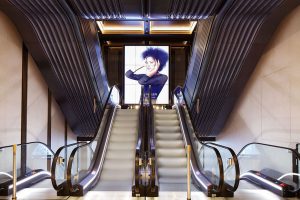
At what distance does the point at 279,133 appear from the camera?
24.0 feet

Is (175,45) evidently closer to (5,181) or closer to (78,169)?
(78,169)

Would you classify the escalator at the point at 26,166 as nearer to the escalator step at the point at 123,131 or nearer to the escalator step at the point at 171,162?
the escalator step at the point at 123,131

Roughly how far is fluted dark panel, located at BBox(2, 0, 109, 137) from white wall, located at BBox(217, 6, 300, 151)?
15.7 feet

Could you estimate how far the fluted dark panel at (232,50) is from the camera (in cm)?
681

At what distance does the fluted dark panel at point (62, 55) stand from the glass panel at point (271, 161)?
16.2 feet

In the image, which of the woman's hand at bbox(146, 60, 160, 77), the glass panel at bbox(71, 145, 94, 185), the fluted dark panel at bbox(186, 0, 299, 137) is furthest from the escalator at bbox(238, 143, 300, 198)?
the woman's hand at bbox(146, 60, 160, 77)

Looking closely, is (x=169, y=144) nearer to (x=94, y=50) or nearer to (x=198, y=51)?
(x=198, y=51)

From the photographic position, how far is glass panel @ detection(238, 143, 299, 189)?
577 cm

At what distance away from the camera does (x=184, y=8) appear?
22.5ft

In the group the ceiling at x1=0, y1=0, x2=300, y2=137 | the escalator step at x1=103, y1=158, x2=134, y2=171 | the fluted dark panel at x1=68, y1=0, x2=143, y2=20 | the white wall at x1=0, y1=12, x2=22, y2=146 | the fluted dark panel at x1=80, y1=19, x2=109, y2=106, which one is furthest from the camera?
the fluted dark panel at x1=80, y1=19, x2=109, y2=106

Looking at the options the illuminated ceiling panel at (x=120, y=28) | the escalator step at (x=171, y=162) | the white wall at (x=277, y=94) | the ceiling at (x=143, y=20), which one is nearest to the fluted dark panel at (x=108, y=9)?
the ceiling at (x=143, y=20)

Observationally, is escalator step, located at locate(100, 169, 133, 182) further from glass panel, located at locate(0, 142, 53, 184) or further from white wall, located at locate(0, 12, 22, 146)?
white wall, located at locate(0, 12, 22, 146)

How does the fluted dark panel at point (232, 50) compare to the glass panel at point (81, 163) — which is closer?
the glass panel at point (81, 163)

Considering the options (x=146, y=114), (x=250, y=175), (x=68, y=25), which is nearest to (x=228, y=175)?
(x=250, y=175)
